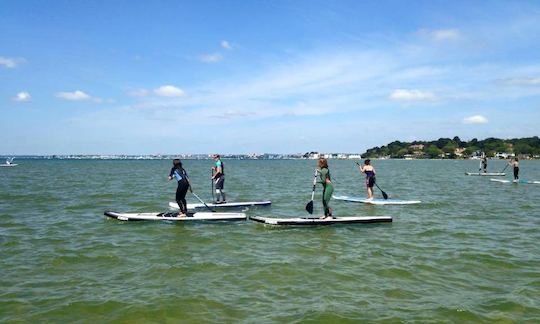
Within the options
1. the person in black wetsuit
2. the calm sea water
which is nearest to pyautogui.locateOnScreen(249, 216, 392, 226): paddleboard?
the calm sea water

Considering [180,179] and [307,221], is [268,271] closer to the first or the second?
[307,221]

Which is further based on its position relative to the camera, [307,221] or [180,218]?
[180,218]

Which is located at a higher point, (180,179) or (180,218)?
(180,179)

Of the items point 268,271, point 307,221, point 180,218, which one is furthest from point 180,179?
point 268,271

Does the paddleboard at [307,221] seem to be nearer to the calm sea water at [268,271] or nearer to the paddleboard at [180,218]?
the calm sea water at [268,271]

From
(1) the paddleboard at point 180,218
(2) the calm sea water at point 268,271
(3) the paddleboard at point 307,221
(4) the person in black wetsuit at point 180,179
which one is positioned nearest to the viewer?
(2) the calm sea water at point 268,271

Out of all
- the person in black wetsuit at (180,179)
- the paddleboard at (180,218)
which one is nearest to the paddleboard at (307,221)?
the paddleboard at (180,218)

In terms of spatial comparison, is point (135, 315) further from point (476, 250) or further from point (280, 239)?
point (476, 250)

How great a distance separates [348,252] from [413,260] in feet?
6.07

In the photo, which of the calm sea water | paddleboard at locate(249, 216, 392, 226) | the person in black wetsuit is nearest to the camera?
the calm sea water

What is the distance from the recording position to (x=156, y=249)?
12.7 metres

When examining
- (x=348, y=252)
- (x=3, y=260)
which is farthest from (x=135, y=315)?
(x=348, y=252)

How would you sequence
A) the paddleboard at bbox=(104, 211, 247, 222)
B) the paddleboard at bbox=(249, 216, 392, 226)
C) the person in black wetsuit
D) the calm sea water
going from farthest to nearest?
the paddleboard at bbox=(104, 211, 247, 222), the person in black wetsuit, the paddleboard at bbox=(249, 216, 392, 226), the calm sea water

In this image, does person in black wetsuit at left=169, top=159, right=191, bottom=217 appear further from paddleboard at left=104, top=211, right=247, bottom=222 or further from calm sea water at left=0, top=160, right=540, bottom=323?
calm sea water at left=0, top=160, right=540, bottom=323
